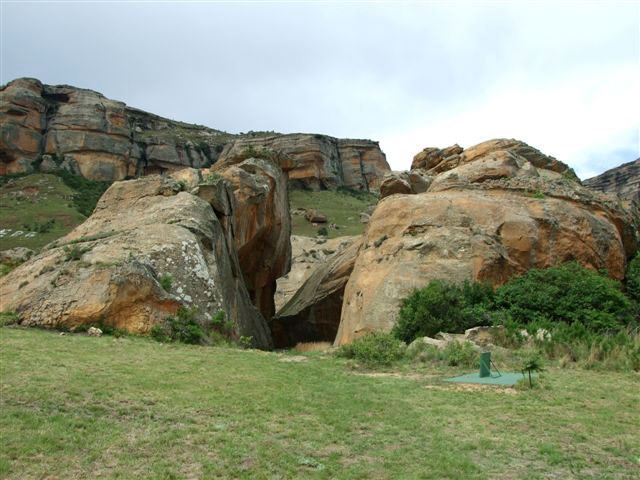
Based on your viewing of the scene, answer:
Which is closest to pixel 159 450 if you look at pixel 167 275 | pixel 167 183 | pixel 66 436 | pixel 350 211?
pixel 66 436

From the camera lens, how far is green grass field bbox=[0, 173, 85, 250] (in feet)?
209

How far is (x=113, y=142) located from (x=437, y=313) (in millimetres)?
93521

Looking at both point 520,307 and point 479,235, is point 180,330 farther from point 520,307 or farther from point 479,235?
point 479,235

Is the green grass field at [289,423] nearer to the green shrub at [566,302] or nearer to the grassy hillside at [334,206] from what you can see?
the green shrub at [566,302]

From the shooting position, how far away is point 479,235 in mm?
22203

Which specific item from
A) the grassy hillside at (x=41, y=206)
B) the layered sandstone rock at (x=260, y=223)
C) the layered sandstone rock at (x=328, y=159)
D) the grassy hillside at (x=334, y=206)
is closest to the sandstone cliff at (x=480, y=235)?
the layered sandstone rock at (x=260, y=223)

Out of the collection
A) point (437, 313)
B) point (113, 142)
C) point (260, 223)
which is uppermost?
point (113, 142)

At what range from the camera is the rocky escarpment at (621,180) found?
97.3 m

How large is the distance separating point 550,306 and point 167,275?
12.8 meters

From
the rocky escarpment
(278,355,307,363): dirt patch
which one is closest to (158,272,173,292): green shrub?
(278,355,307,363): dirt patch

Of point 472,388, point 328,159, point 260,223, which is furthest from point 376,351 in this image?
point 328,159

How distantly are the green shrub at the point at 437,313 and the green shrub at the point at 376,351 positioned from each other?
6.04 ft

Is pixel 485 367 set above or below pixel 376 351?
above

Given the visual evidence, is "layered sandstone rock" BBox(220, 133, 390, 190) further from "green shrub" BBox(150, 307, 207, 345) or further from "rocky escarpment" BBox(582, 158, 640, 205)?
"green shrub" BBox(150, 307, 207, 345)
